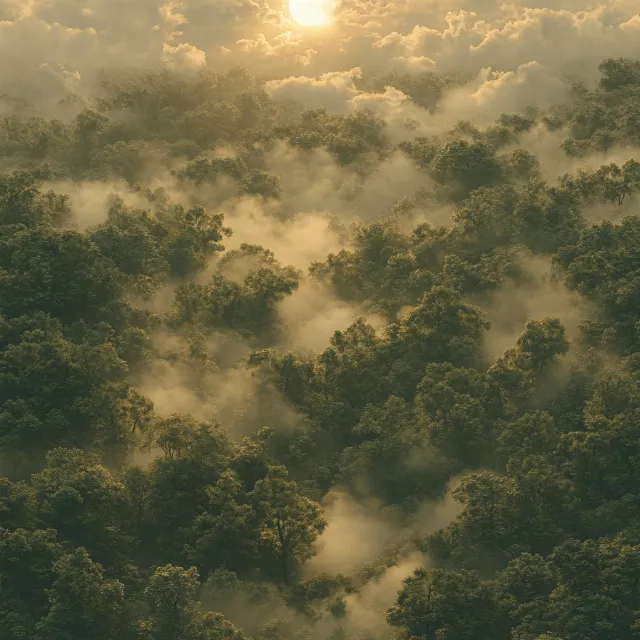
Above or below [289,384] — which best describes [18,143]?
above

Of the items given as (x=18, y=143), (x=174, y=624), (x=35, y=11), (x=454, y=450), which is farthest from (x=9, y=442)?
(x=35, y=11)

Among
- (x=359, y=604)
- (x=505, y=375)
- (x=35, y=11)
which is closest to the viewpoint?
(x=359, y=604)

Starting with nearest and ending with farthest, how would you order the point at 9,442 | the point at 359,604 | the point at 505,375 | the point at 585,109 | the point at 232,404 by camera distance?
the point at 359,604 → the point at 9,442 → the point at 505,375 → the point at 232,404 → the point at 585,109

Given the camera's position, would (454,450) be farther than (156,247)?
No

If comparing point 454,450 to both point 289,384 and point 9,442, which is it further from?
point 9,442

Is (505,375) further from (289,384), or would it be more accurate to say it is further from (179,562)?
(179,562)

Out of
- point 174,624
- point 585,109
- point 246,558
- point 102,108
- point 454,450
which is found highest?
point 102,108

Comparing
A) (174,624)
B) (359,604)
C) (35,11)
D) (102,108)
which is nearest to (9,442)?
(174,624)
